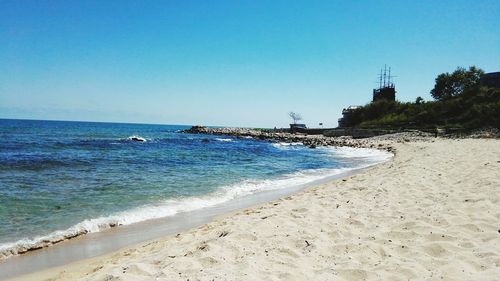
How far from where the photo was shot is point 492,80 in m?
62.4

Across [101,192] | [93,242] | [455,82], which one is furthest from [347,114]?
[93,242]

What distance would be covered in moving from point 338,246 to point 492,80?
2836 inches

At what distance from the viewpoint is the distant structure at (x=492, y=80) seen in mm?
61625

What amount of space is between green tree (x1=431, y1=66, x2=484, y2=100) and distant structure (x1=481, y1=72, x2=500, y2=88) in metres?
4.48

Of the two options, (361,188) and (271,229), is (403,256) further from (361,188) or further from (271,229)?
(361,188)

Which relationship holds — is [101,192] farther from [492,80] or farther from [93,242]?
[492,80]

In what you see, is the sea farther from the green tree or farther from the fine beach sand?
the green tree

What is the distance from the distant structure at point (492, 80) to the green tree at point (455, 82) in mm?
4478

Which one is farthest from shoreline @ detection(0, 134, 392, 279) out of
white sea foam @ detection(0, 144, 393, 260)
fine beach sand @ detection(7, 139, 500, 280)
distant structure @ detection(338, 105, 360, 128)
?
distant structure @ detection(338, 105, 360, 128)

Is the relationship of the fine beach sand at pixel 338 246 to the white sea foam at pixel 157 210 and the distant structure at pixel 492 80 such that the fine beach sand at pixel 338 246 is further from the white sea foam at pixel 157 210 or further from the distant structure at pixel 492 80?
the distant structure at pixel 492 80

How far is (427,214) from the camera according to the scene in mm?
6375

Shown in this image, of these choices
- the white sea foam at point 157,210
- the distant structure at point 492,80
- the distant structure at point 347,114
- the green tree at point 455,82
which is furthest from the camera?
the distant structure at point 347,114

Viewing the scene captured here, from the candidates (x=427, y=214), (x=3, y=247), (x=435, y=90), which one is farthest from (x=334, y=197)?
(x=435, y=90)

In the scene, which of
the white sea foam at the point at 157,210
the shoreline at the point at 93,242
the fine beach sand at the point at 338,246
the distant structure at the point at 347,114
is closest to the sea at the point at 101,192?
the white sea foam at the point at 157,210
